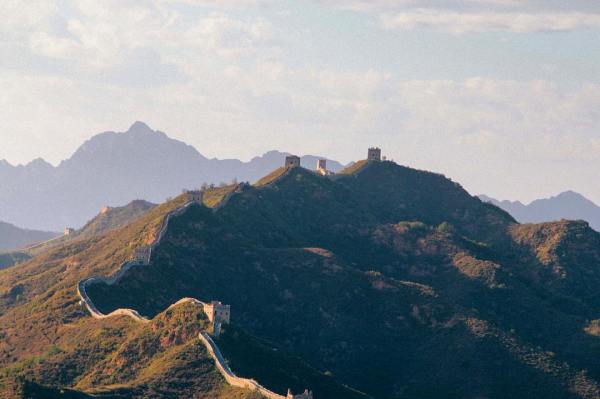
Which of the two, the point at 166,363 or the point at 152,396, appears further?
the point at 166,363

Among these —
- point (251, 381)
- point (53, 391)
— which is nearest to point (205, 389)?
point (251, 381)

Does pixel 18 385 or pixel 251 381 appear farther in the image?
pixel 251 381

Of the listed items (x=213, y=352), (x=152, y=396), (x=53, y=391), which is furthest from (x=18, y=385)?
(x=213, y=352)

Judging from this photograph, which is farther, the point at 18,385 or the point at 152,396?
the point at 152,396

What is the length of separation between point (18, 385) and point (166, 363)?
3050 cm

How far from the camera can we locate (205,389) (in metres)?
190

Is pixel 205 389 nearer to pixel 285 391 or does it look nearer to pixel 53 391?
pixel 285 391

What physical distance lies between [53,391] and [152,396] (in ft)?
61.6

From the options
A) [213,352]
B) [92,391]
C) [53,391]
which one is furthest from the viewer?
[213,352]

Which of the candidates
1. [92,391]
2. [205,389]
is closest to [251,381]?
[205,389]

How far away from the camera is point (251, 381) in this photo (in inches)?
7333

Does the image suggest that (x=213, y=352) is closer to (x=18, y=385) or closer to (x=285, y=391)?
(x=285, y=391)

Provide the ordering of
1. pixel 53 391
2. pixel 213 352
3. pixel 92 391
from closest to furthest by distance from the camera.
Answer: pixel 53 391 → pixel 92 391 → pixel 213 352

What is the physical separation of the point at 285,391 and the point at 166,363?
1779 cm
